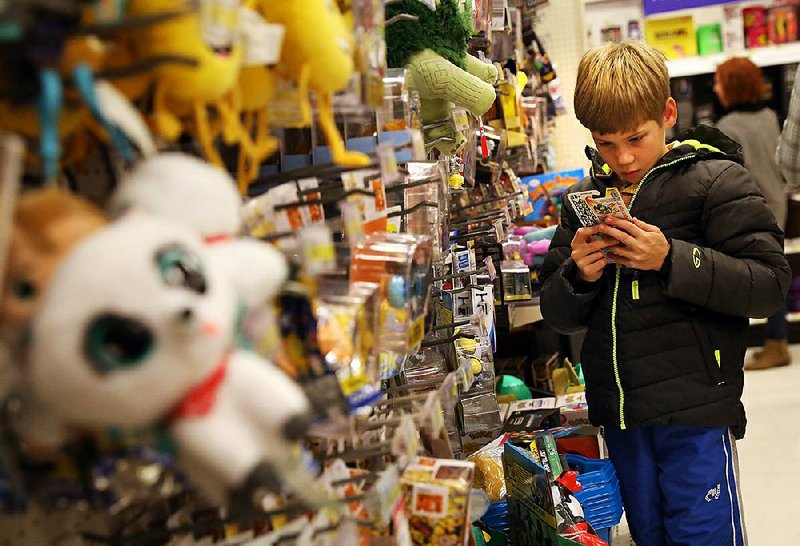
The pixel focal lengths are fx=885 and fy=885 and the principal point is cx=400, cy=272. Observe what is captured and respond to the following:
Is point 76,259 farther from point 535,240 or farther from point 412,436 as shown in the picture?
point 535,240

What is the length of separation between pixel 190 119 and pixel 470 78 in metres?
1.22

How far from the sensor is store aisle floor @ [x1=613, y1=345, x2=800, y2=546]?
302 cm

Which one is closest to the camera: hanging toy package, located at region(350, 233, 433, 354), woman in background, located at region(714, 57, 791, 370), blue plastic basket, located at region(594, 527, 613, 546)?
hanging toy package, located at region(350, 233, 433, 354)

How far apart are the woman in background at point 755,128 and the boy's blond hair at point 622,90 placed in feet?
10.6

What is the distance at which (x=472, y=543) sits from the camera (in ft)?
5.37

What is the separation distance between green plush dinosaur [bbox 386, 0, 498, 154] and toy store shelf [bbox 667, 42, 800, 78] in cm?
398

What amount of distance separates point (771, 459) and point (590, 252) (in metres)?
2.27

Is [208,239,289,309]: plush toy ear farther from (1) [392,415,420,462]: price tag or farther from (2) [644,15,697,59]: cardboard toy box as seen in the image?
(2) [644,15,697,59]: cardboard toy box

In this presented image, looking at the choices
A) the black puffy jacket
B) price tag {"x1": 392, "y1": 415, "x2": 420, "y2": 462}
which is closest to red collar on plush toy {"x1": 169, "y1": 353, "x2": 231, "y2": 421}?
price tag {"x1": 392, "y1": 415, "x2": 420, "y2": 462}

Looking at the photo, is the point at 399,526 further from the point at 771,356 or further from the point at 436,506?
the point at 771,356

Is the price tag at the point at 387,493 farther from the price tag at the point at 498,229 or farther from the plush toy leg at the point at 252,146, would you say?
the price tag at the point at 498,229

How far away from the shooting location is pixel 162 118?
2.59 feet

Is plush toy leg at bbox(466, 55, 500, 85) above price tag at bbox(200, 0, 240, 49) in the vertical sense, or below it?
above

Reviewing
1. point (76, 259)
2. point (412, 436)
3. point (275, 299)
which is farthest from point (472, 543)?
point (76, 259)
